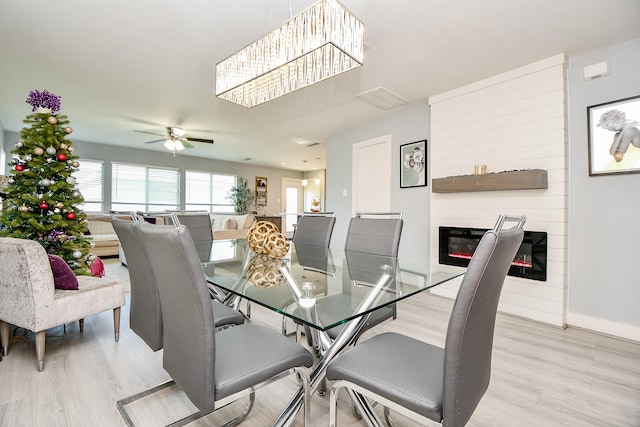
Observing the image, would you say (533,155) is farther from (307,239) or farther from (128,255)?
(128,255)

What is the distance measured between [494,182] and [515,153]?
0.36 meters

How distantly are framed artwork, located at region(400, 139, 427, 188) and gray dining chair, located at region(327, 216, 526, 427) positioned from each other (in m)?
3.10

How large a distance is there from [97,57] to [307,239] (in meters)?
2.62

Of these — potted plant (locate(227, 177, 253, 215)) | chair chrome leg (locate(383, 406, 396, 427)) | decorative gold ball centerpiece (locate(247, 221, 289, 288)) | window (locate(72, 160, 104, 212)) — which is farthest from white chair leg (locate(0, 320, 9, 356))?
potted plant (locate(227, 177, 253, 215))

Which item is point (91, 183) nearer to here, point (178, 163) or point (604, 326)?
point (178, 163)

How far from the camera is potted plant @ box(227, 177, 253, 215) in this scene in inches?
351

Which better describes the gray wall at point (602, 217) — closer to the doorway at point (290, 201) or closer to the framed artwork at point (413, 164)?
the framed artwork at point (413, 164)

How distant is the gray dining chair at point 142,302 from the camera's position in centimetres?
133

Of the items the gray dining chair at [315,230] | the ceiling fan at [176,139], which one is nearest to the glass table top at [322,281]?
the gray dining chair at [315,230]

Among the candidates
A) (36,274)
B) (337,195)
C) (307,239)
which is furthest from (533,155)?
(36,274)

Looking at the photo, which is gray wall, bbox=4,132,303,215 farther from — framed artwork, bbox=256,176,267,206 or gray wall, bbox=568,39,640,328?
gray wall, bbox=568,39,640,328

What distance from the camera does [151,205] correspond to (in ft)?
24.1

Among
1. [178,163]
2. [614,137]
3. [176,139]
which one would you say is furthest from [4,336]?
[178,163]

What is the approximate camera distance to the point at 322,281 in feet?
5.27
